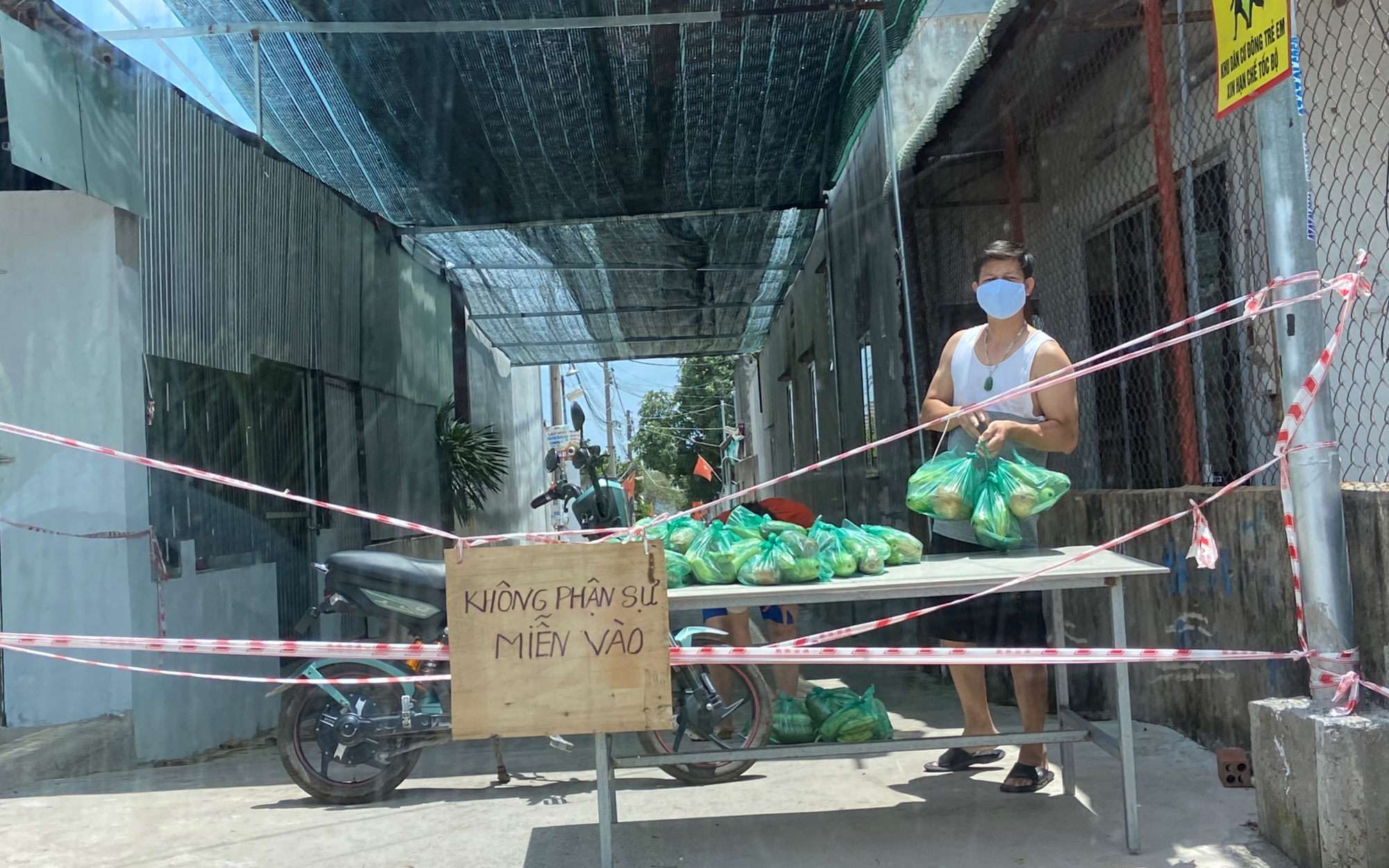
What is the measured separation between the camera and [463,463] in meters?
12.2

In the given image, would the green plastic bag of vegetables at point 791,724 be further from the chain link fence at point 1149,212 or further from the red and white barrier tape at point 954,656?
the chain link fence at point 1149,212

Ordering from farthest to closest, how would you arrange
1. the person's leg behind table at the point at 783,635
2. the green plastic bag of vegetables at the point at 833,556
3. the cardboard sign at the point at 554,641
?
the person's leg behind table at the point at 783,635
the green plastic bag of vegetables at the point at 833,556
the cardboard sign at the point at 554,641

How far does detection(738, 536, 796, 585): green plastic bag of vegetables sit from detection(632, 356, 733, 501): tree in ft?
143

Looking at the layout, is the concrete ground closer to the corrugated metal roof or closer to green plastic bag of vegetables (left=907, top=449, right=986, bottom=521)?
green plastic bag of vegetables (left=907, top=449, right=986, bottom=521)

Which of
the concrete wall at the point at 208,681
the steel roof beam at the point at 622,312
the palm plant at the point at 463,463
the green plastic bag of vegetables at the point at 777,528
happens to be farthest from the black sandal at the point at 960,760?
the steel roof beam at the point at 622,312

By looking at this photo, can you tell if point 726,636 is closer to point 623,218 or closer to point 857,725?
point 857,725

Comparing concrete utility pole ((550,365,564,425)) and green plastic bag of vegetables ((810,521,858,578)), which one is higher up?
concrete utility pole ((550,365,564,425))

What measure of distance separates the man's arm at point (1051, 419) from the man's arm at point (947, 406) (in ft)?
0.21

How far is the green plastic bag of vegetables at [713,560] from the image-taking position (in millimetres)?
3721

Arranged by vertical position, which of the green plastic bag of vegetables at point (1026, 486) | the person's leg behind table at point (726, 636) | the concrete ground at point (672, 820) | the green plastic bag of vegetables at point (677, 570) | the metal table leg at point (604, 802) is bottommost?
the concrete ground at point (672, 820)

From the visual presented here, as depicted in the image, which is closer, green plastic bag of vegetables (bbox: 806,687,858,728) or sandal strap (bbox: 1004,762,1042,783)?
sandal strap (bbox: 1004,762,1042,783)

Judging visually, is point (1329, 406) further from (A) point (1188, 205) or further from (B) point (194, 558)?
(B) point (194, 558)

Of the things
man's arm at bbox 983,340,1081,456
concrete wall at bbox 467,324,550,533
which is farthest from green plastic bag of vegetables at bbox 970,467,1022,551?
concrete wall at bbox 467,324,550,533

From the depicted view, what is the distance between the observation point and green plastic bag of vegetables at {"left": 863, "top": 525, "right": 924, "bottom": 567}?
12.6 feet
